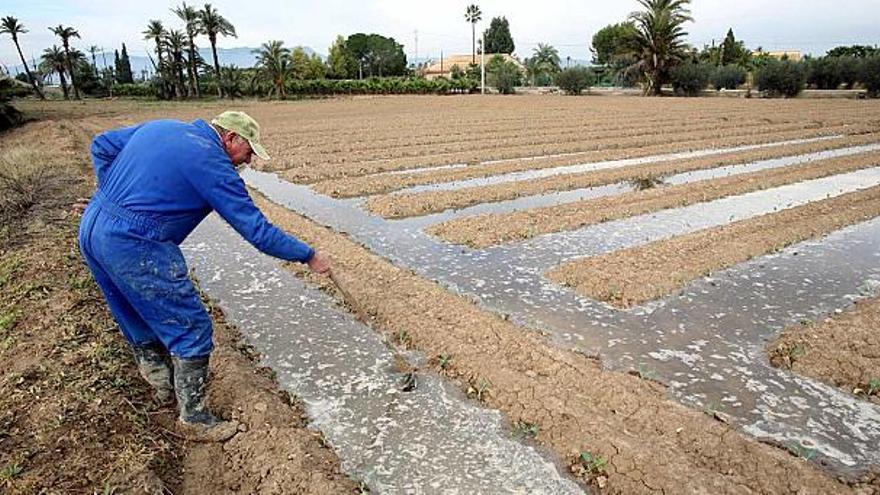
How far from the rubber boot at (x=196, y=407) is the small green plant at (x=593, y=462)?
1.81m

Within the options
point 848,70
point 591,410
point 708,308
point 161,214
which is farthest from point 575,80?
Answer: point 161,214

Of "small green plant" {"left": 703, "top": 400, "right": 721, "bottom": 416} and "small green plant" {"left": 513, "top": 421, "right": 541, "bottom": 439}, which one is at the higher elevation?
"small green plant" {"left": 513, "top": 421, "right": 541, "bottom": 439}

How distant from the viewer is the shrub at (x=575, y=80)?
138ft

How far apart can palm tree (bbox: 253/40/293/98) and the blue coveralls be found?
43148 mm

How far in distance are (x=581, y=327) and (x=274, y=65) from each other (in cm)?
4300

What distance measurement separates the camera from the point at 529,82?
62.8 meters

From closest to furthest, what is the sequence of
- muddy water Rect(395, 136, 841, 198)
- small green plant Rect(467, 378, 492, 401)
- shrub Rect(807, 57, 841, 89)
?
1. small green plant Rect(467, 378, 492, 401)
2. muddy water Rect(395, 136, 841, 198)
3. shrub Rect(807, 57, 841, 89)

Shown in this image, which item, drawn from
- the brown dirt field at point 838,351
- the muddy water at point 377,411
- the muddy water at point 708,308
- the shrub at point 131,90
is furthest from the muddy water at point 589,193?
the shrub at point 131,90

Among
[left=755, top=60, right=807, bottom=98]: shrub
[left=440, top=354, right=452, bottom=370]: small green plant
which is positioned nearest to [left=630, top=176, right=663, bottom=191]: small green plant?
[left=440, top=354, right=452, bottom=370]: small green plant

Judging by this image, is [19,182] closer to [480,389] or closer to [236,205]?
[236,205]

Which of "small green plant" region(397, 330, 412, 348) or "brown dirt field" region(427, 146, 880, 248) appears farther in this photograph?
"brown dirt field" region(427, 146, 880, 248)

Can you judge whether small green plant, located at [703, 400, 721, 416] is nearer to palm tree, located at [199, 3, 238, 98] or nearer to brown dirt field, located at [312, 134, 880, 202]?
brown dirt field, located at [312, 134, 880, 202]

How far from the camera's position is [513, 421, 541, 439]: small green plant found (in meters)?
3.17

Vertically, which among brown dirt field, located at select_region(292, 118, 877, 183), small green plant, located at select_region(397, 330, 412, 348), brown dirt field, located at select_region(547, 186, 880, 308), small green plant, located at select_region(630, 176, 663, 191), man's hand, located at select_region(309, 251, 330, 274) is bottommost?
A: small green plant, located at select_region(397, 330, 412, 348)
